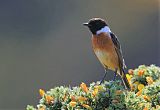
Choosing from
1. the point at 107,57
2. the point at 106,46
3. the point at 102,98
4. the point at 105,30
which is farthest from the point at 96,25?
the point at 102,98

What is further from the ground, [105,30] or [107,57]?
[105,30]

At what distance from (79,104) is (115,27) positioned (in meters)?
14.7

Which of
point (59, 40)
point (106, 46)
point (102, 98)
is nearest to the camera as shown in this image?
point (102, 98)

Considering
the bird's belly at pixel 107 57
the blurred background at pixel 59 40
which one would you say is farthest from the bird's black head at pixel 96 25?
the blurred background at pixel 59 40

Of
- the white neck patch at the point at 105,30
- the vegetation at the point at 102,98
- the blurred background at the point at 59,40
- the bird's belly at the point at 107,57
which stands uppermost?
the blurred background at the point at 59,40

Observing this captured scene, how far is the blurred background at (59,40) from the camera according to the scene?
16750 mm

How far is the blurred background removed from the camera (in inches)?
659

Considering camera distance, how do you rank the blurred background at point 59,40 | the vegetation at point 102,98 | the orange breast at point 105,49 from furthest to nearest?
1. the blurred background at point 59,40
2. the orange breast at point 105,49
3. the vegetation at point 102,98

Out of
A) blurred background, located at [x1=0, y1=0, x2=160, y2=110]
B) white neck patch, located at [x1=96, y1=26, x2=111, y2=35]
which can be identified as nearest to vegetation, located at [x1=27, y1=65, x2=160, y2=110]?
white neck patch, located at [x1=96, y1=26, x2=111, y2=35]

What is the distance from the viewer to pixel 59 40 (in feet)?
65.1

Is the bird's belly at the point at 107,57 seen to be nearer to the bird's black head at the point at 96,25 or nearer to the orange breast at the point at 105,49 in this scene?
the orange breast at the point at 105,49

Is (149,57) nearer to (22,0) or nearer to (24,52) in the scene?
(24,52)

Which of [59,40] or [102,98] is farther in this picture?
[59,40]

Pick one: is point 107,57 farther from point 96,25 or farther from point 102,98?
point 102,98
